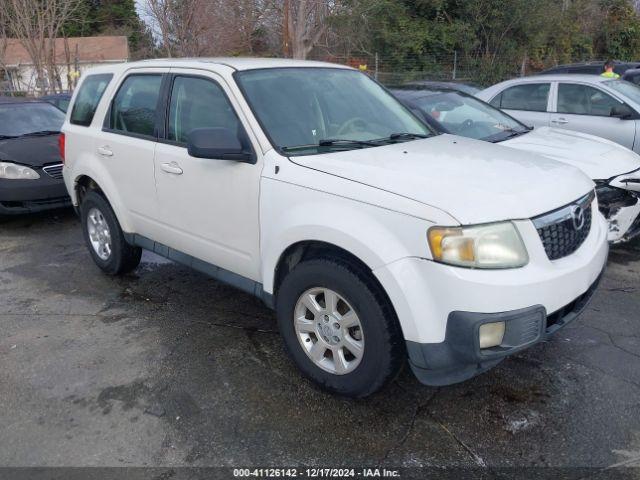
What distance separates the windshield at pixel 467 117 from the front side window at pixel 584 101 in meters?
1.60

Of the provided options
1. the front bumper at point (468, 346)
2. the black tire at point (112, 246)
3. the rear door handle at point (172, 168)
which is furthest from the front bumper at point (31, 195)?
the front bumper at point (468, 346)

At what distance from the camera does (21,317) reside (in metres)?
4.57

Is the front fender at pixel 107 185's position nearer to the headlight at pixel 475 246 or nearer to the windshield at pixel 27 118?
the headlight at pixel 475 246

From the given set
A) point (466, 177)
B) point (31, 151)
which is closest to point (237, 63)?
point (466, 177)

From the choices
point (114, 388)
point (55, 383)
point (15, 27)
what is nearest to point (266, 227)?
point (114, 388)

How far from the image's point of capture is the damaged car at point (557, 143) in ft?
16.7

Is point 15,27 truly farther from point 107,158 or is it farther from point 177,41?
point 107,158

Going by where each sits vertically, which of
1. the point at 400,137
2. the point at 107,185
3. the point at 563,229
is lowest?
the point at 107,185

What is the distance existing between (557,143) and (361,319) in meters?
3.98

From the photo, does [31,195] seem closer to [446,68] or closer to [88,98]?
[88,98]

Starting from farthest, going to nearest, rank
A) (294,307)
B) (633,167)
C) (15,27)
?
1. (15,27)
2. (633,167)
3. (294,307)

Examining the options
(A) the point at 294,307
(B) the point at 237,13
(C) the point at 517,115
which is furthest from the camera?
(B) the point at 237,13

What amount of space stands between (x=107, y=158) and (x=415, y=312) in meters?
3.17

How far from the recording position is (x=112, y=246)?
16.6ft
